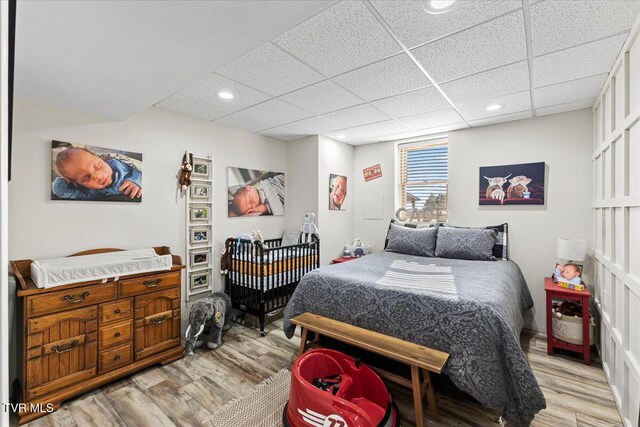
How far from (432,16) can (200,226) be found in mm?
2886

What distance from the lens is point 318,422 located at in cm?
155

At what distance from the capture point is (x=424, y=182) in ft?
13.8

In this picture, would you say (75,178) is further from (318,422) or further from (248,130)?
(318,422)

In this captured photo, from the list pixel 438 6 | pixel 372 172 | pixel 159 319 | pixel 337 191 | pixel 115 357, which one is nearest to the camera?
pixel 438 6

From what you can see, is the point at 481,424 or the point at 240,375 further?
the point at 240,375

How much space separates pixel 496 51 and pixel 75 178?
336 cm

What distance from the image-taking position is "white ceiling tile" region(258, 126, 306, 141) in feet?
12.4

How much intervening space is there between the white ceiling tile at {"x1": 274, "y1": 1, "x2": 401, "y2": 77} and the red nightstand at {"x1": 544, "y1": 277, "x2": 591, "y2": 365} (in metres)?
2.61

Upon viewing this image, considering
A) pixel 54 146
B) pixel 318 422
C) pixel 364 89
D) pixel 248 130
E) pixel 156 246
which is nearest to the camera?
pixel 318 422

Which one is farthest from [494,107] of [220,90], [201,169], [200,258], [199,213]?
[200,258]

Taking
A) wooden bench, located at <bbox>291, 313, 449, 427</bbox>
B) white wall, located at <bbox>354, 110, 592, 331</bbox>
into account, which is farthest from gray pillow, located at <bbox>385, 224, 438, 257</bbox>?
wooden bench, located at <bbox>291, 313, 449, 427</bbox>

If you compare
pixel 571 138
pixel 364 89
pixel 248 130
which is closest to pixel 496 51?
pixel 364 89

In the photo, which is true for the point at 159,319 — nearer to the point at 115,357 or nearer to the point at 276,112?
the point at 115,357

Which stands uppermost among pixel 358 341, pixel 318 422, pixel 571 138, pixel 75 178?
pixel 571 138
